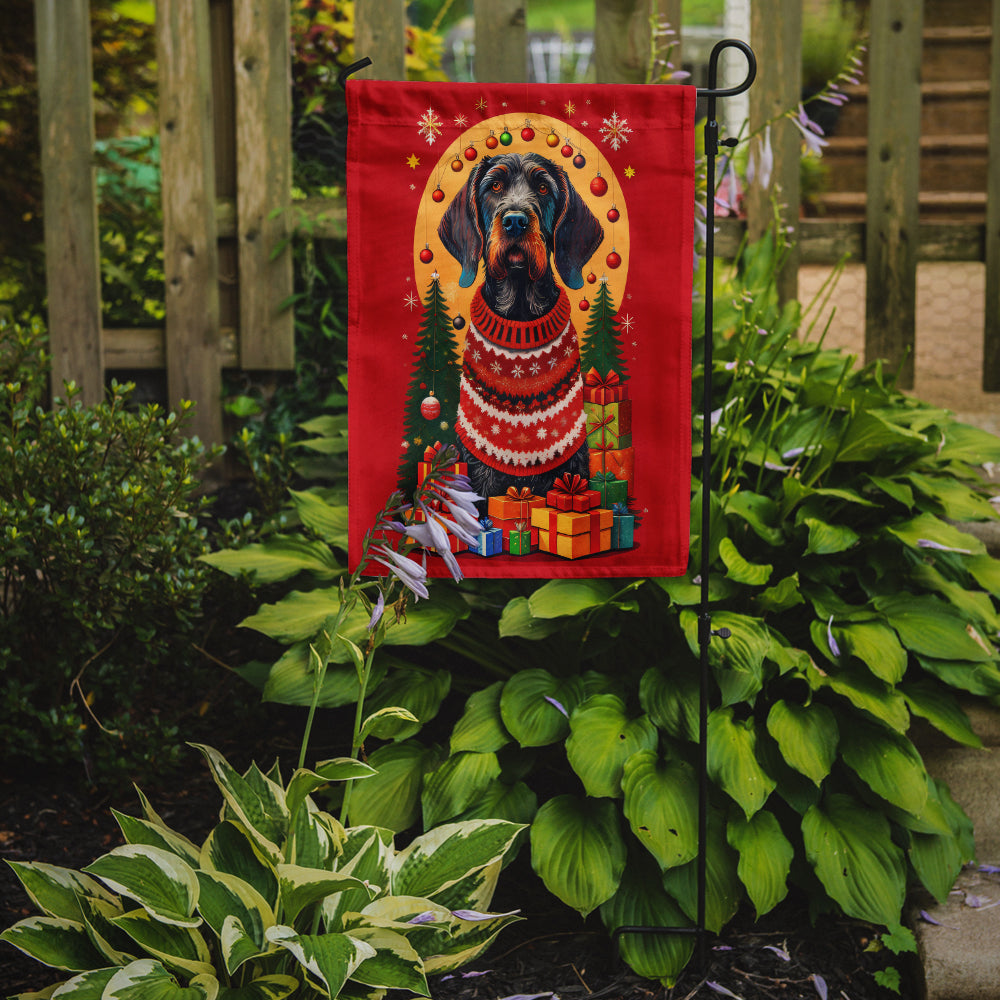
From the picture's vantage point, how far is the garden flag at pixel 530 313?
1.86 meters

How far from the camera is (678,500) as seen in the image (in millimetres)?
1957

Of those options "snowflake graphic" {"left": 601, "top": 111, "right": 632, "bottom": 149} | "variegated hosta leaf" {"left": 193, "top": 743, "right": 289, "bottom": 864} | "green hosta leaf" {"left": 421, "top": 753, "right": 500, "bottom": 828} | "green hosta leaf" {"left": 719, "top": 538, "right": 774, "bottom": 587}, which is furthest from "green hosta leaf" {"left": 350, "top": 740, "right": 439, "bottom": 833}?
"snowflake graphic" {"left": 601, "top": 111, "right": 632, "bottom": 149}

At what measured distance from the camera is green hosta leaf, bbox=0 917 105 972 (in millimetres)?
1597

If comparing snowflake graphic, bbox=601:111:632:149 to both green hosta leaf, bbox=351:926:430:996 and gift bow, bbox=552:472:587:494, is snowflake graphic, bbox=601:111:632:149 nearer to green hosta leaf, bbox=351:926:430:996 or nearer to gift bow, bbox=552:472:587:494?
gift bow, bbox=552:472:587:494

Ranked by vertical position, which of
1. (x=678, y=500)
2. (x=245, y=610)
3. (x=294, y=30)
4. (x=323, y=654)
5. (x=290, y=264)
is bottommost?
(x=245, y=610)

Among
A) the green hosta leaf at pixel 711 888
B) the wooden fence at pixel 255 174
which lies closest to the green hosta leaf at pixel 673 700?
the green hosta leaf at pixel 711 888

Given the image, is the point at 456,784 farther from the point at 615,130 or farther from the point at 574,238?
the point at 615,130

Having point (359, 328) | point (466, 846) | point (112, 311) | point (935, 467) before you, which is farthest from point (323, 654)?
point (112, 311)

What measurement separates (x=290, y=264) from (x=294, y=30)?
3.45 ft

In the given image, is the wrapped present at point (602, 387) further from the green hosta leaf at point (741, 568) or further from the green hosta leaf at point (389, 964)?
the green hosta leaf at point (389, 964)

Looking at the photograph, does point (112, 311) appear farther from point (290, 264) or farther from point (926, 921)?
point (926, 921)

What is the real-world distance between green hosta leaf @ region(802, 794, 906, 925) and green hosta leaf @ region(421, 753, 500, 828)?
0.65 m

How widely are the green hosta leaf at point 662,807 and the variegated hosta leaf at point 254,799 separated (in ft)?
2.14

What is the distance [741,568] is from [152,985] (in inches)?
54.3
